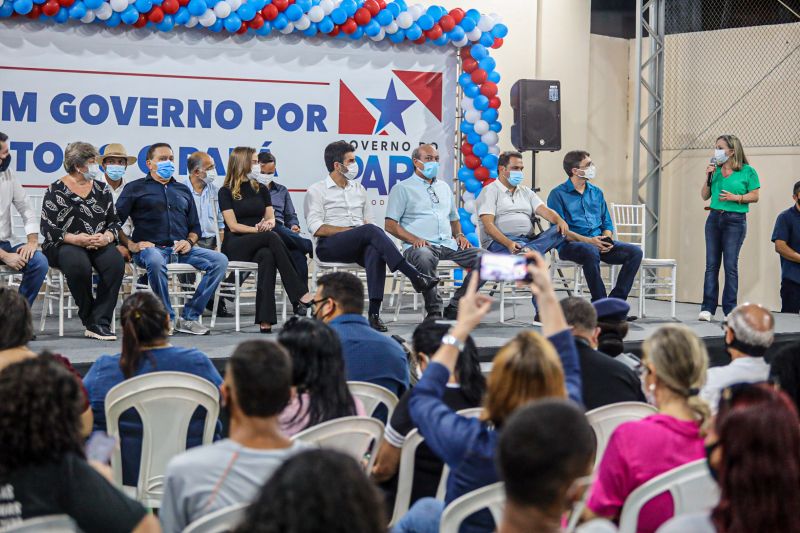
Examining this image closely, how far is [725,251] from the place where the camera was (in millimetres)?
7387

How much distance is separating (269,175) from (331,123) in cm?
112

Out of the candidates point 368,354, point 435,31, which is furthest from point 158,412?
point 435,31

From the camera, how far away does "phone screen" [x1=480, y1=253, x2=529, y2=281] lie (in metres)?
2.63

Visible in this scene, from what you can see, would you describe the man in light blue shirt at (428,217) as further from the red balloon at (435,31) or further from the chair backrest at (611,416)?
the chair backrest at (611,416)

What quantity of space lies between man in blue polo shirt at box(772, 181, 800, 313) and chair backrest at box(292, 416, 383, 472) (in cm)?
578

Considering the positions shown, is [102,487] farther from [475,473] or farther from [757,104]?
[757,104]

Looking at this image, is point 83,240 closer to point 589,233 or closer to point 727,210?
point 589,233

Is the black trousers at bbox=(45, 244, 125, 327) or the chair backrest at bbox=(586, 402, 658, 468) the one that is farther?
the black trousers at bbox=(45, 244, 125, 327)

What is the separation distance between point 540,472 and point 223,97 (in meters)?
6.61

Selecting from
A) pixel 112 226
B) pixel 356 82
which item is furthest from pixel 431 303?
pixel 356 82

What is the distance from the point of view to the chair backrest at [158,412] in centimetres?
312

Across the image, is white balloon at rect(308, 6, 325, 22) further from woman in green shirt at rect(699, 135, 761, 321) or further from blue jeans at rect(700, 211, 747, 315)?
blue jeans at rect(700, 211, 747, 315)

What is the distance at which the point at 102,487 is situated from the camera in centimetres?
184

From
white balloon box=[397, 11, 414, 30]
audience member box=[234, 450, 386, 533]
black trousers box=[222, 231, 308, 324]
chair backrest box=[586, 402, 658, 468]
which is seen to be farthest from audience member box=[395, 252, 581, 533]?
white balloon box=[397, 11, 414, 30]
